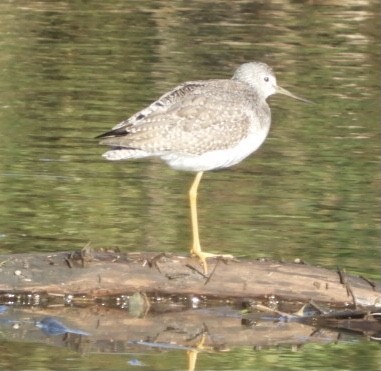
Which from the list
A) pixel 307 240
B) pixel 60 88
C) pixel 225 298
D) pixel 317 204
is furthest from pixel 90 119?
pixel 225 298

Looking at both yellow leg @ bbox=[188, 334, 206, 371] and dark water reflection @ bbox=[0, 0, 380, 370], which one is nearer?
yellow leg @ bbox=[188, 334, 206, 371]

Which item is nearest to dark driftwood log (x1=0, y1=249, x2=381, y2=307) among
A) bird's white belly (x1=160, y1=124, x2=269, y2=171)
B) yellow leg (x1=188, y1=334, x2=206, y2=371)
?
yellow leg (x1=188, y1=334, x2=206, y2=371)

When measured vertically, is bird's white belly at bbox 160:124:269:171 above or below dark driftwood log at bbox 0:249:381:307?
above

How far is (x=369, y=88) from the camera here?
1777 centimetres

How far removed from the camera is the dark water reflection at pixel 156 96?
10.9m

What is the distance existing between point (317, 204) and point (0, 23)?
10217 mm

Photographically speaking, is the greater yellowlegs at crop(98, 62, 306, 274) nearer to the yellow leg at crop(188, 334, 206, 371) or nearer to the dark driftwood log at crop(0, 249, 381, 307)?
the dark driftwood log at crop(0, 249, 381, 307)

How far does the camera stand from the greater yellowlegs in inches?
364

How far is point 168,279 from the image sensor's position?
8.91m

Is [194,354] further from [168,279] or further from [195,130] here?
[195,130]

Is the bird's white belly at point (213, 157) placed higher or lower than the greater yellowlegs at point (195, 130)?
lower

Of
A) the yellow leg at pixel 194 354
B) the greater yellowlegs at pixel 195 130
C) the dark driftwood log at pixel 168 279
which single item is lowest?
the yellow leg at pixel 194 354

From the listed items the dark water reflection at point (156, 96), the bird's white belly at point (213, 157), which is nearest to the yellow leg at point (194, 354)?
the bird's white belly at point (213, 157)

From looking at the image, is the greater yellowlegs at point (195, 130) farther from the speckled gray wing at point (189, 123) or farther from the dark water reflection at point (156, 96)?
the dark water reflection at point (156, 96)
